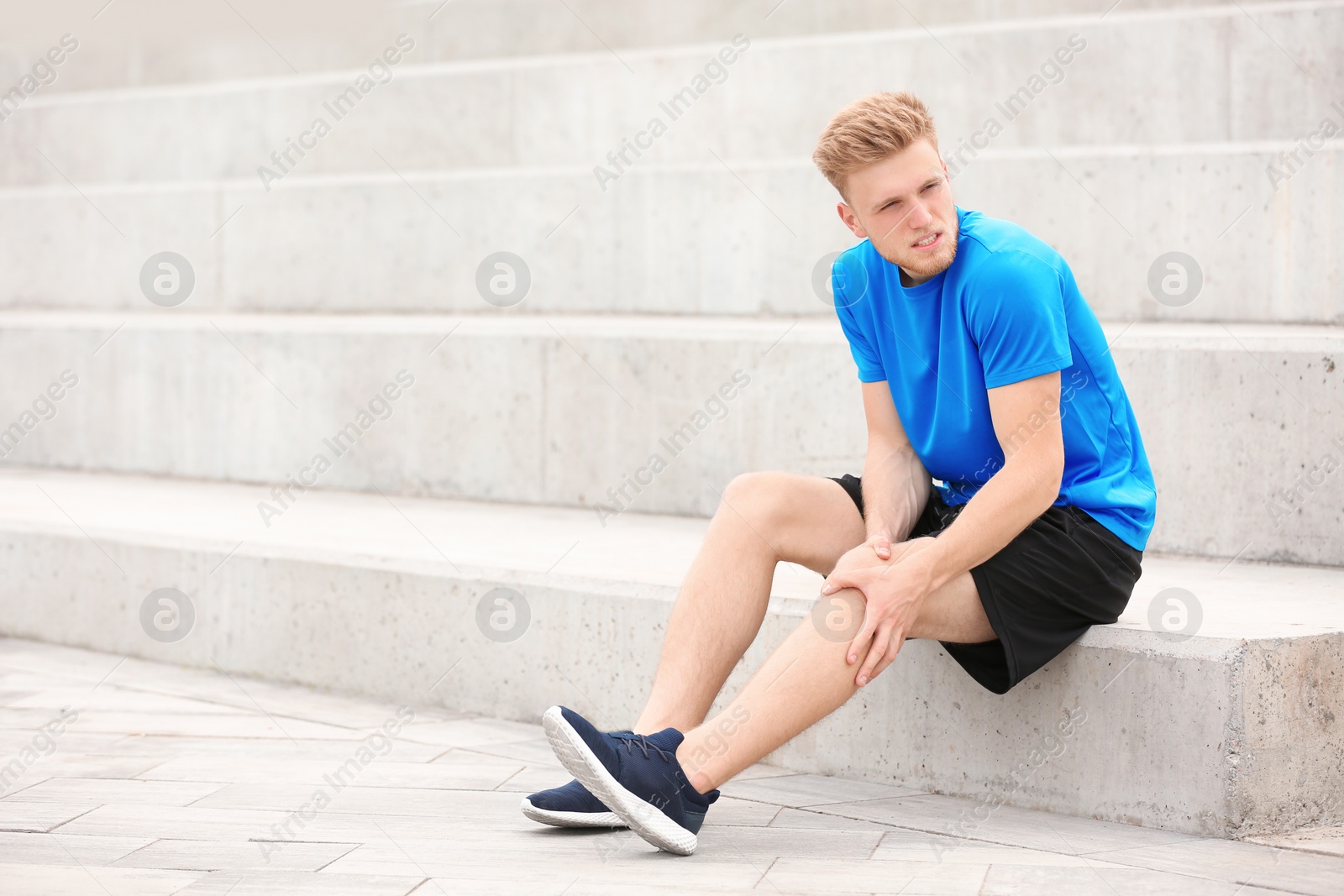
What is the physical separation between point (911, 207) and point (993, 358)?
0.89 ft

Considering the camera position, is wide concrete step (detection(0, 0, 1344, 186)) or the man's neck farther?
wide concrete step (detection(0, 0, 1344, 186))

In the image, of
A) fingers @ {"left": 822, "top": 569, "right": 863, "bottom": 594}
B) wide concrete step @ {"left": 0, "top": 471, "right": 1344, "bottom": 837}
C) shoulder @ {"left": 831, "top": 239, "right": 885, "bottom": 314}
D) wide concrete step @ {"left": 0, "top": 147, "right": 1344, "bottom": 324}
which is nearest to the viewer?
fingers @ {"left": 822, "top": 569, "right": 863, "bottom": 594}

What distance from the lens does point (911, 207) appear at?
2201 mm

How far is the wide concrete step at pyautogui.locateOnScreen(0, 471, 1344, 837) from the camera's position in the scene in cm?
220

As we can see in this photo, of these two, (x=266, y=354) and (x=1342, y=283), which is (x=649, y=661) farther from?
(x=266, y=354)

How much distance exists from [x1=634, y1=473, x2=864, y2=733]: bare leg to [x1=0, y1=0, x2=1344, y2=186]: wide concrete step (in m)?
1.91

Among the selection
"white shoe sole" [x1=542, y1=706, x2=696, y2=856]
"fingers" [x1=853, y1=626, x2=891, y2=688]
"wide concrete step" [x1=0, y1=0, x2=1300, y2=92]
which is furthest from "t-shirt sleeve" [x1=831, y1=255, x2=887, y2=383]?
"wide concrete step" [x1=0, y1=0, x2=1300, y2=92]

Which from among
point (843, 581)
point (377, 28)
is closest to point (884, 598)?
point (843, 581)

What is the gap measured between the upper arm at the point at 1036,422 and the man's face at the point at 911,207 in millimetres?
249

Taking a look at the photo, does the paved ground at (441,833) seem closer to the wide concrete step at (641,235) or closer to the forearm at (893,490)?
the forearm at (893,490)

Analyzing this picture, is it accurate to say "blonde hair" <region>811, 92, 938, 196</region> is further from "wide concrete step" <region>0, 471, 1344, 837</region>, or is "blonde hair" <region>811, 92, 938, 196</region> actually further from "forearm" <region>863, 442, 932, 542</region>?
"wide concrete step" <region>0, 471, 1344, 837</region>

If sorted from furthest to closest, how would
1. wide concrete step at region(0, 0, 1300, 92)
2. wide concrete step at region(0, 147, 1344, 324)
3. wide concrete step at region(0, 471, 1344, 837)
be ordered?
1. wide concrete step at region(0, 0, 1300, 92)
2. wide concrete step at region(0, 147, 1344, 324)
3. wide concrete step at region(0, 471, 1344, 837)

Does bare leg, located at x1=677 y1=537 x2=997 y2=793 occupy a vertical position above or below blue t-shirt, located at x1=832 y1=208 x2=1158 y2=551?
below

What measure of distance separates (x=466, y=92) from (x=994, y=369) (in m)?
3.41
